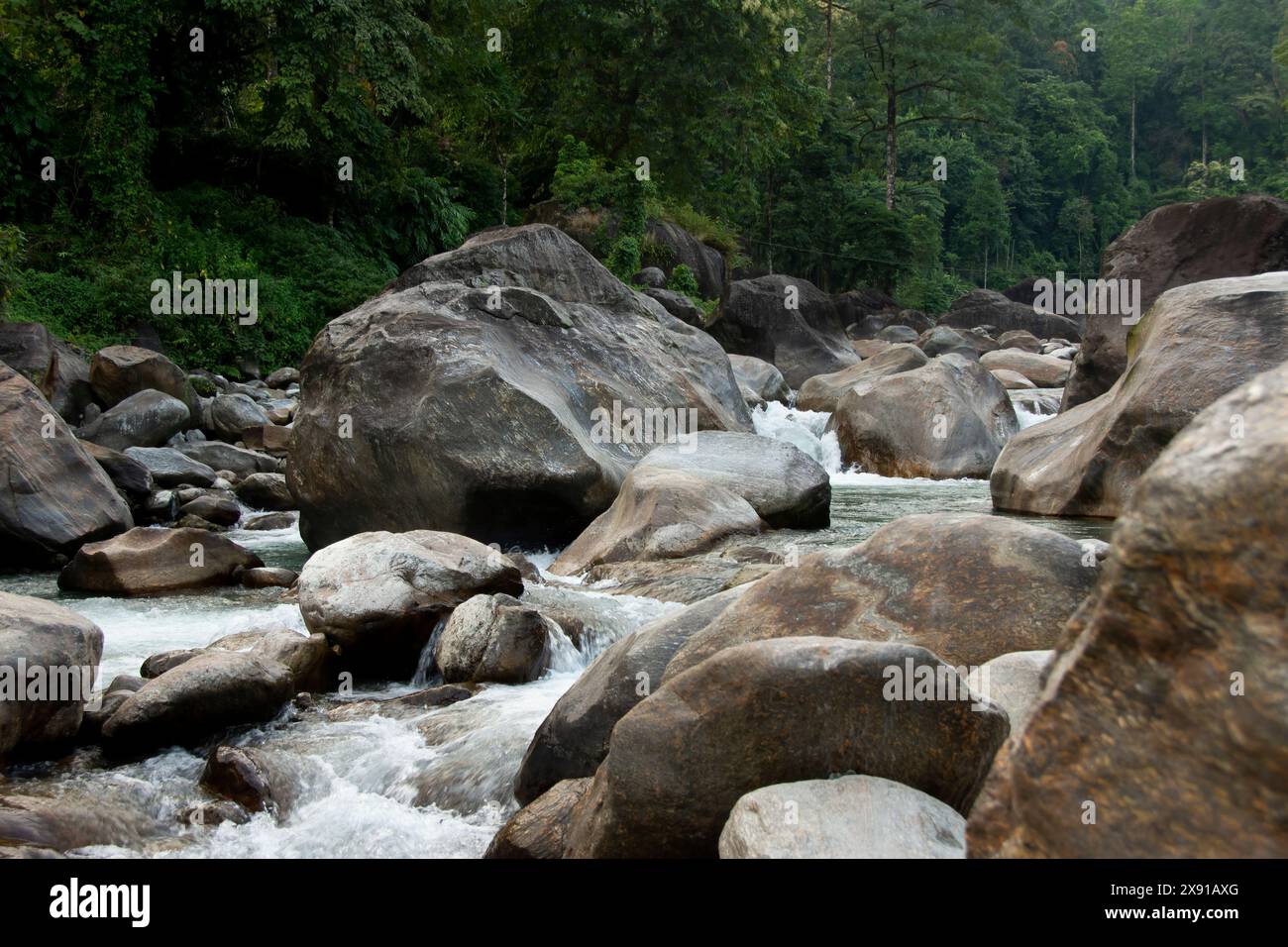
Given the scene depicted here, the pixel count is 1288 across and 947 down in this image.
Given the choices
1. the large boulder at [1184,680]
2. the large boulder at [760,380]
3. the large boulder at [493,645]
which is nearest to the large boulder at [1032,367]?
the large boulder at [760,380]

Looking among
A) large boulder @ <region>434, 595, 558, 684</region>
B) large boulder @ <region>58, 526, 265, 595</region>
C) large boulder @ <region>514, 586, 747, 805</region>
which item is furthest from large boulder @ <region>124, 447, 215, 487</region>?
large boulder @ <region>514, 586, 747, 805</region>

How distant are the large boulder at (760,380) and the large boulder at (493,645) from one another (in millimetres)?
13099

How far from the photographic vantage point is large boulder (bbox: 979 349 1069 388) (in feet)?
76.6

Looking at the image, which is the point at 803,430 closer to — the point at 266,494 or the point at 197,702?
the point at 266,494

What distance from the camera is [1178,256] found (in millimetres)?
12695

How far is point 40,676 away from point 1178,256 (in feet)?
39.4

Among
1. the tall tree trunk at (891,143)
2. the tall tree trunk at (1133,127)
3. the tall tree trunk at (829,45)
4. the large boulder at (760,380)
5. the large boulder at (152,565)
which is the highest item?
the tall tree trunk at (1133,127)

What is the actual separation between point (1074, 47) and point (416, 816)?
8184cm

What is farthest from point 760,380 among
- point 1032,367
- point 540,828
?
point 540,828

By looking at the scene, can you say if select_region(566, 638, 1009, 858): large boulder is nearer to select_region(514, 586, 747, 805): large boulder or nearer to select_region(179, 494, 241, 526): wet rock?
select_region(514, 586, 747, 805): large boulder

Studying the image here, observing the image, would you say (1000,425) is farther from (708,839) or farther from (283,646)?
(708,839)

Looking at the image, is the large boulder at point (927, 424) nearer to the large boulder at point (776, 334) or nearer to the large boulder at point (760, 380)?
the large boulder at point (760, 380)

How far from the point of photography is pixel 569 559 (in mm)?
8875

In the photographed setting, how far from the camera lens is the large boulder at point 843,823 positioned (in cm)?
285
